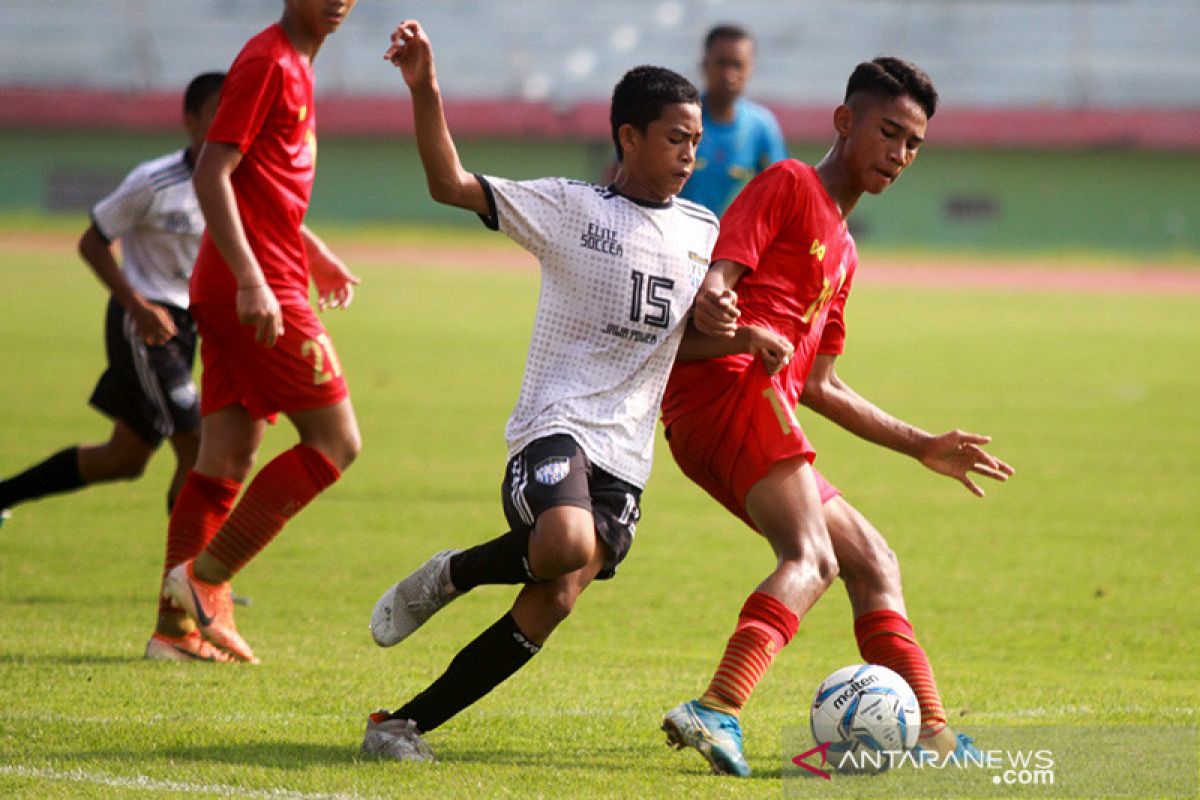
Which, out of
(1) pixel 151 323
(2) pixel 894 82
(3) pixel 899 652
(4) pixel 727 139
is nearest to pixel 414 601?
(3) pixel 899 652

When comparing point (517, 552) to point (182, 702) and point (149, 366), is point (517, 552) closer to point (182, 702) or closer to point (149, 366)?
point (182, 702)

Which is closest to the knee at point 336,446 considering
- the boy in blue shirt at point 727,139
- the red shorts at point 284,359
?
the red shorts at point 284,359

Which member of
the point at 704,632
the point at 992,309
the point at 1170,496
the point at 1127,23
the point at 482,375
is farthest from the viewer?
the point at 1127,23

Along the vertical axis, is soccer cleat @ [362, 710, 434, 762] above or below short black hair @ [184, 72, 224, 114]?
below

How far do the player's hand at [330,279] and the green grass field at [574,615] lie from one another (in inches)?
52.9

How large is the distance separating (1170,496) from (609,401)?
6842 millimetres

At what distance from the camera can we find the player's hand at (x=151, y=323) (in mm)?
6750

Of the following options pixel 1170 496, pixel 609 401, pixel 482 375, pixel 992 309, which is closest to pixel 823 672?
pixel 609 401

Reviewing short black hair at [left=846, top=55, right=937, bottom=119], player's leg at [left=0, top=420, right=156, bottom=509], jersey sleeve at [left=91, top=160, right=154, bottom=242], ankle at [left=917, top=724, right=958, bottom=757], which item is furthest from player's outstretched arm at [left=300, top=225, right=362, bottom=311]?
ankle at [left=917, top=724, right=958, bottom=757]

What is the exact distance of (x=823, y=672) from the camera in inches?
233

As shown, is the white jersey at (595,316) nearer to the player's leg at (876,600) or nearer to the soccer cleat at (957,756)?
the player's leg at (876,600)

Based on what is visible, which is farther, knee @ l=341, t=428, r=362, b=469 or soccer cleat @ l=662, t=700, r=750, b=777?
knee @ l=341, t=428, r=362, b=469

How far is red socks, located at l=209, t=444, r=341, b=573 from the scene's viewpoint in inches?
223

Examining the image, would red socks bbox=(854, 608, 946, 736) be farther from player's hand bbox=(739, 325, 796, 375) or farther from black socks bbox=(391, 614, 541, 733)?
black socks bbox=(391, 614, 541, 733)
